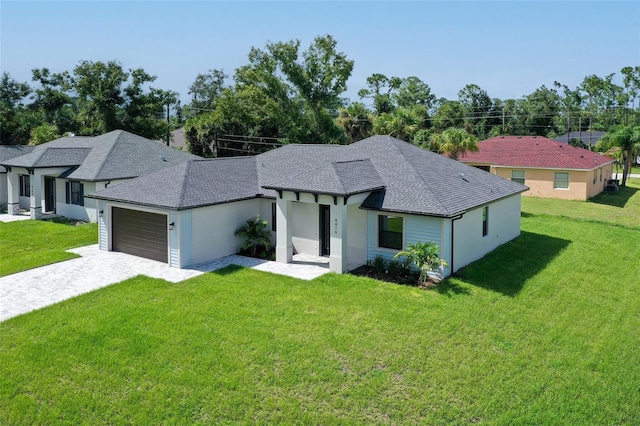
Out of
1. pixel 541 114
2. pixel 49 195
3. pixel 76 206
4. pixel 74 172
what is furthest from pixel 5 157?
pixel 541 114

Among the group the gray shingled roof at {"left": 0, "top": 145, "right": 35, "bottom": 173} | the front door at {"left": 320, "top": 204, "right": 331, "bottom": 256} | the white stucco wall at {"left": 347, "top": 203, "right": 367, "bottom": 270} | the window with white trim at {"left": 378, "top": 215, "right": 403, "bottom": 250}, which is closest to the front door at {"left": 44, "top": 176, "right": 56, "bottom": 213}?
the gray shingled roof at {"left": 0, "top": 145, "right": 35, "bottom": 173}

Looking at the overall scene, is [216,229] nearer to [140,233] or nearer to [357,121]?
[140,233]

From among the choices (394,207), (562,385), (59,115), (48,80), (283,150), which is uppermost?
(48,80)

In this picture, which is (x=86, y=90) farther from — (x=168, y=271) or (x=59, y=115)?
(x=168, y=271)

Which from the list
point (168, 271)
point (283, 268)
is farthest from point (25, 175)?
point (283, 268)

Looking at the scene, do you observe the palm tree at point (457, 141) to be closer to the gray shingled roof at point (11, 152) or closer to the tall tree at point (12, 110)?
the gray shingled roof at point (11, 152)
